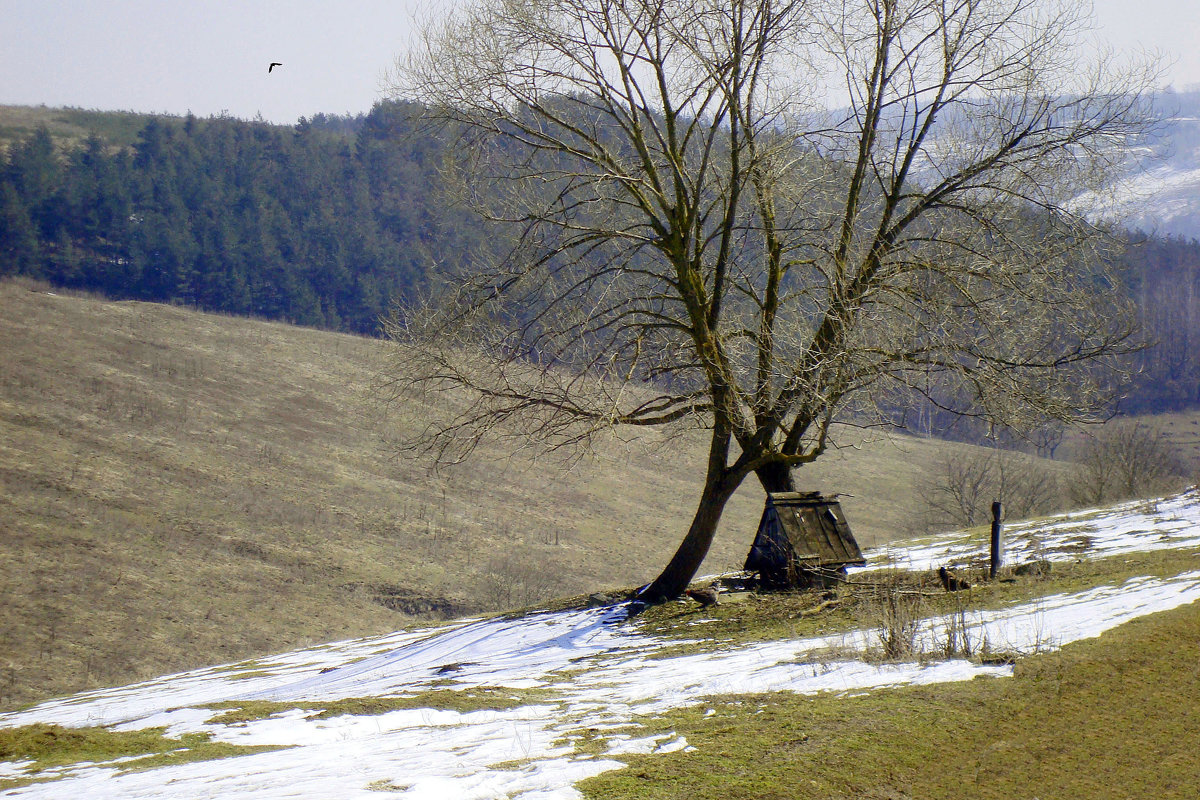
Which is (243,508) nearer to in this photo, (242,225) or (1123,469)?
(1123,469)

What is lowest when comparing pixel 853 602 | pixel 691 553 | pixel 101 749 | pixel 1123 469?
pixel 1123 469

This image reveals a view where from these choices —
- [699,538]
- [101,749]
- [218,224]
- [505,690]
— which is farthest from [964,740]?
[218,224]

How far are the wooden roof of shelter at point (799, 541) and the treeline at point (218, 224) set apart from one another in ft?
152

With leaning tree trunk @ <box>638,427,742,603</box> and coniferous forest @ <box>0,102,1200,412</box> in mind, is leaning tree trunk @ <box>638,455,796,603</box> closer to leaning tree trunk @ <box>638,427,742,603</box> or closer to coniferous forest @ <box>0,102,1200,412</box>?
leaning tree trunk @ <box>638,427,742,603</box>

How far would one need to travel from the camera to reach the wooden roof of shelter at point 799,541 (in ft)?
37.9

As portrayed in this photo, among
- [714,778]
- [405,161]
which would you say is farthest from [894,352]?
[405,161]

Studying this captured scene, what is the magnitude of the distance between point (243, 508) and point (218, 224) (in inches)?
1842

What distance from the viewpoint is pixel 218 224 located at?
244ft

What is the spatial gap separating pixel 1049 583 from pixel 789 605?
8.37 ft

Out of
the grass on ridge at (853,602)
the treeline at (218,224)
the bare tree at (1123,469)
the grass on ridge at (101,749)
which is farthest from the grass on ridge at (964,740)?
the treeline at (218,224)

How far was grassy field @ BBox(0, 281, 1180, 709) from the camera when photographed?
24.5m

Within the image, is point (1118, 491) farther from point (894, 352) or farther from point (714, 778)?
point (714, 778)

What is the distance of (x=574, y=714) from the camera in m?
5.71

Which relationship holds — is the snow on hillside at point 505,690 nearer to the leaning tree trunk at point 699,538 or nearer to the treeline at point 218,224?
the leaning tree trunk at point 699,538
